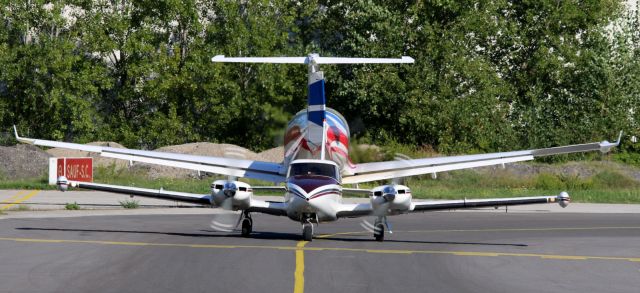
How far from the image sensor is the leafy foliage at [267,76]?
60625 millimetres

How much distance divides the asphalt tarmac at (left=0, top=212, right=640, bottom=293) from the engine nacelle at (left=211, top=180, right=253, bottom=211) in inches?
38.0

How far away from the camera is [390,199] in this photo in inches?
1054

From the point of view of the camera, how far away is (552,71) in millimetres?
66312

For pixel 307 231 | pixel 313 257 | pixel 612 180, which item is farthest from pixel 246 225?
pixel 612 180

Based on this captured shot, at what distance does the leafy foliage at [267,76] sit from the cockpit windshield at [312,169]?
3113 centimetres

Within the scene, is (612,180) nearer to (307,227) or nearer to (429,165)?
(429,165)

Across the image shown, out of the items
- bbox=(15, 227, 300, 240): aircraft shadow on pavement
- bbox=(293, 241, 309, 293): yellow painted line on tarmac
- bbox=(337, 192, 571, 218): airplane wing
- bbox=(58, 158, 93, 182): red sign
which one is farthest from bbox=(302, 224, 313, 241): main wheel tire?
bbox=(58, 158, 93, 182): red sign

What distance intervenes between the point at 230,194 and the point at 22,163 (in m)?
30.8

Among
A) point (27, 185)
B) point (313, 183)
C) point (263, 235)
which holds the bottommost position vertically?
point (263, 235)

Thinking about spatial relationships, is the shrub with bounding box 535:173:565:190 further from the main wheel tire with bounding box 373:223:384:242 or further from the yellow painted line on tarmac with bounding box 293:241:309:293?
the yellow painted line on tarmac with bounding box 293:241:309:293

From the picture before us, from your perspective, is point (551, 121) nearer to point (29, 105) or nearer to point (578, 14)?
point (578, 14)

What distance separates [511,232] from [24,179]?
93.6ft

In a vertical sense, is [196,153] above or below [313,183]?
above

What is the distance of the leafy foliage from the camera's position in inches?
2387
